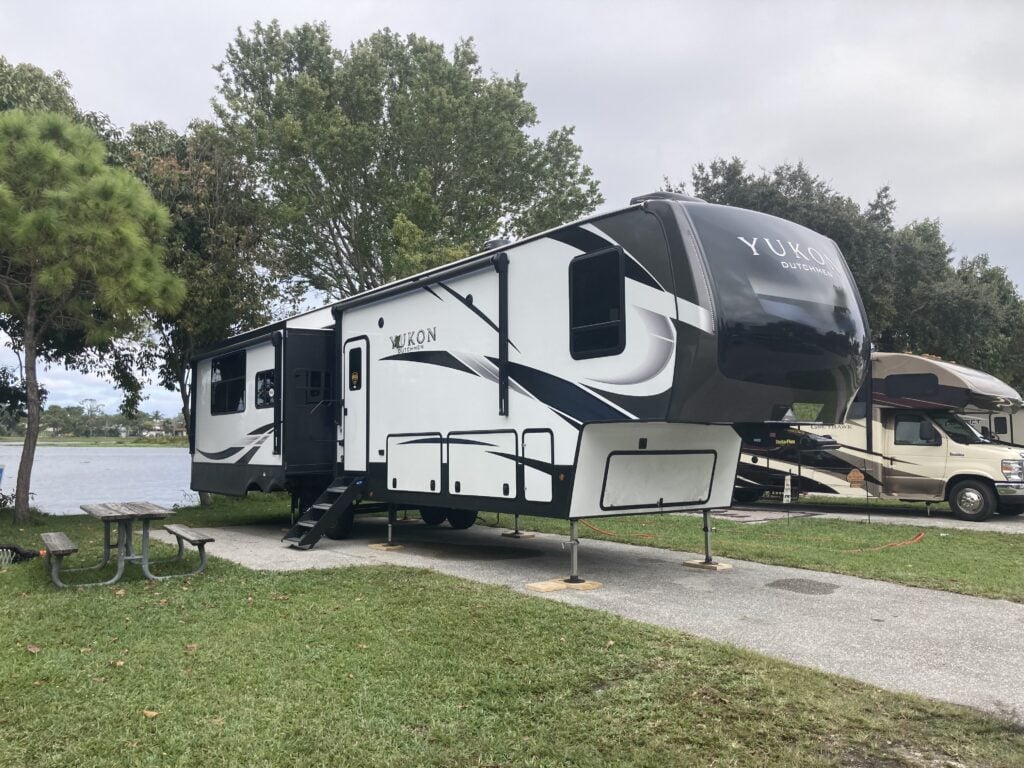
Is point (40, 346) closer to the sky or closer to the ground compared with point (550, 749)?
closer to the sky

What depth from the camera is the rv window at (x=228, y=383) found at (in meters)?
12.1

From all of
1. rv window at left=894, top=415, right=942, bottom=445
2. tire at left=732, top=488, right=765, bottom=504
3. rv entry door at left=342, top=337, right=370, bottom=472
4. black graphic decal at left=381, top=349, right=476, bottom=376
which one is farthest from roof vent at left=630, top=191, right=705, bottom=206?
tire at left=732, top=488, right=765, bottom=504

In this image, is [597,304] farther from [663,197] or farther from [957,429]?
[957,429]

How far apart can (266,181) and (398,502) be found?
1165 centimetres

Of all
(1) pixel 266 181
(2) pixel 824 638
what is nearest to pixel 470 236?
(1) pixel 266 181

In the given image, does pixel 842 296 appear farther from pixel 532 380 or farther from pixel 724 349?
pixel 532 380

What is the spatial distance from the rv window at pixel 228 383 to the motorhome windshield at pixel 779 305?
7.88m

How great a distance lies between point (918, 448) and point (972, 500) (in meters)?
1.15

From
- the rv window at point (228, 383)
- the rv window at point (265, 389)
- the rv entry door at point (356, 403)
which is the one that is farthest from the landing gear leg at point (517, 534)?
the rv window at point (228, 383)

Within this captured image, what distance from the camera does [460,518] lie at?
38.9 ft

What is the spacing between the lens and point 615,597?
6855 millimetres

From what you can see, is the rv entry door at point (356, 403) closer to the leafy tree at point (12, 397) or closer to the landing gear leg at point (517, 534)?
the landing gear leg at point (517, 534)

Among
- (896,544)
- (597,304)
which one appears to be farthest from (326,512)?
(896,544)

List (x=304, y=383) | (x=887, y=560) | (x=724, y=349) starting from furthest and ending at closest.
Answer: (x=304, y=383), (x=887, y=560), (x=724, y=349)
